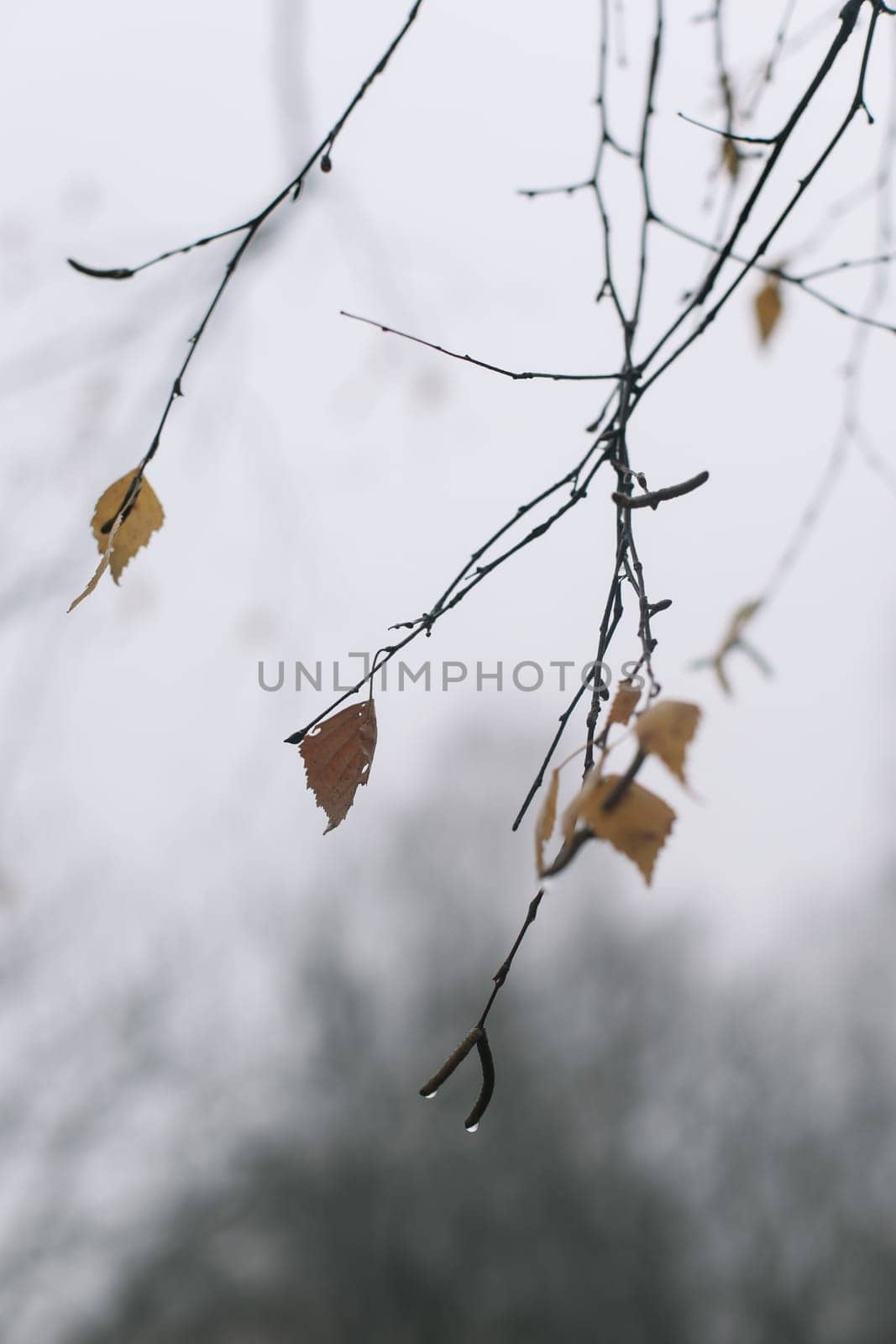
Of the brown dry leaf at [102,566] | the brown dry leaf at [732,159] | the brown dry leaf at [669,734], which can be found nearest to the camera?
the brown dry leaf at [669,734]

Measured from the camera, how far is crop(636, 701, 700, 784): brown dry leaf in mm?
407

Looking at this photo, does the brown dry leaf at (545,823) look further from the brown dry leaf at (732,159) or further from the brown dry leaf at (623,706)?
the brown dry leaf at (732,159)

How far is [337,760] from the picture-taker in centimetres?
59

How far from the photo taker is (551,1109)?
8.45 meters

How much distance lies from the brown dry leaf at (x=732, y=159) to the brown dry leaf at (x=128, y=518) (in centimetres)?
59

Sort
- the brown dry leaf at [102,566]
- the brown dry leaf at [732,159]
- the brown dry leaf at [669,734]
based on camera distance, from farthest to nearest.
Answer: the brown dry leaf at [732,159]
the brown dry leaf at [102,566]
the brown dry leaf at [669,734]

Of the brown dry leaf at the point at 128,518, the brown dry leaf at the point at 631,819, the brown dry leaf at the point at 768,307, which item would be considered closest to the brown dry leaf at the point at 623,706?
the brown dry leaf at the point at 631,819

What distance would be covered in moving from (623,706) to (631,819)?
0.23 feet

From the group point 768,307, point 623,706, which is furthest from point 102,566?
point 768,307

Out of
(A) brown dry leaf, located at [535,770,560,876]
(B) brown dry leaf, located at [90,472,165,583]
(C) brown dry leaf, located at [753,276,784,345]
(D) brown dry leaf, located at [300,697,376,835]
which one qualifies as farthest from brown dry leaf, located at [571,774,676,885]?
(C) brown dry leaf, located at [753,276,784,345]

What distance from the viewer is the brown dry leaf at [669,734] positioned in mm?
407

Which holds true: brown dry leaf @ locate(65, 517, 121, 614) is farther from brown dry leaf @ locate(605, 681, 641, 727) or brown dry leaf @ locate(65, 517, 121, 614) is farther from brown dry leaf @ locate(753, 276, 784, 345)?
brown dry leaf @ locate(753, 276, 784, 345)

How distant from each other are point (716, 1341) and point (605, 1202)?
1.35 meters

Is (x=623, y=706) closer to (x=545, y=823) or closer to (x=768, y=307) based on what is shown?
(x=545, y=823)
